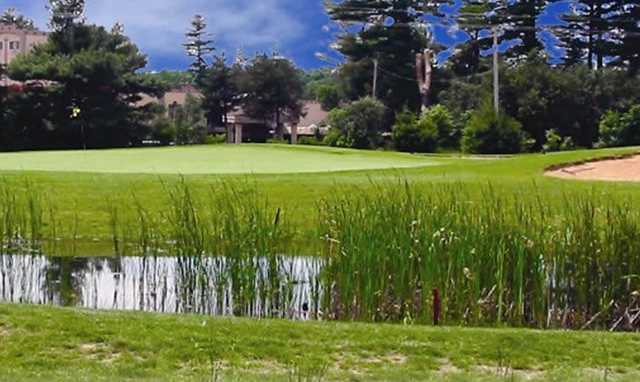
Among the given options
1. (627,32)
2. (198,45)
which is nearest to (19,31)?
(198,45)

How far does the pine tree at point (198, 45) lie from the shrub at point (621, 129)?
115ft

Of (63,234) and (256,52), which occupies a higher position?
(256,52)

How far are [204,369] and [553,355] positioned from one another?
70.7 inches

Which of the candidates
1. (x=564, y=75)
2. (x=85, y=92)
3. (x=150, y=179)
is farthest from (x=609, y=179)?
(x=85, y=92)

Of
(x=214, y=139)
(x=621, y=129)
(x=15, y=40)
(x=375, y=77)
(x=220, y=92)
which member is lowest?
(x=214, y=139)

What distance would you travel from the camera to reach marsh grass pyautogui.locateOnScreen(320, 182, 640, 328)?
686 centimetres

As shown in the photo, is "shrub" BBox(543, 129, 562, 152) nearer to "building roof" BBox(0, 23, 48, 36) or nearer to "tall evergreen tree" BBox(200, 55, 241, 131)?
"tall evergreen tree" BBox(200, 55, 241, 131)

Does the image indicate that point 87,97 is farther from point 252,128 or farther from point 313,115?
point 313,115

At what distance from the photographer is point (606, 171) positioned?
54.4 ft

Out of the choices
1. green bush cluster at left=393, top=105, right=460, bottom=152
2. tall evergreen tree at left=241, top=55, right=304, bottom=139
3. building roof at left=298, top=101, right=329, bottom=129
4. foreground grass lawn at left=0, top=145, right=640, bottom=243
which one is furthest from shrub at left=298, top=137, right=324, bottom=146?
foreground grass lawn at left=0, top=145, right=640, bottom=243

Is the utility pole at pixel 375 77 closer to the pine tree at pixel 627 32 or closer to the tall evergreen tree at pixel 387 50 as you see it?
the tall evergreen tree at pixel 387 50

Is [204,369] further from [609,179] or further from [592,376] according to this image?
[609,179]

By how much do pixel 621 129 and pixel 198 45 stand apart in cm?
3739

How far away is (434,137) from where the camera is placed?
38.1 metres
